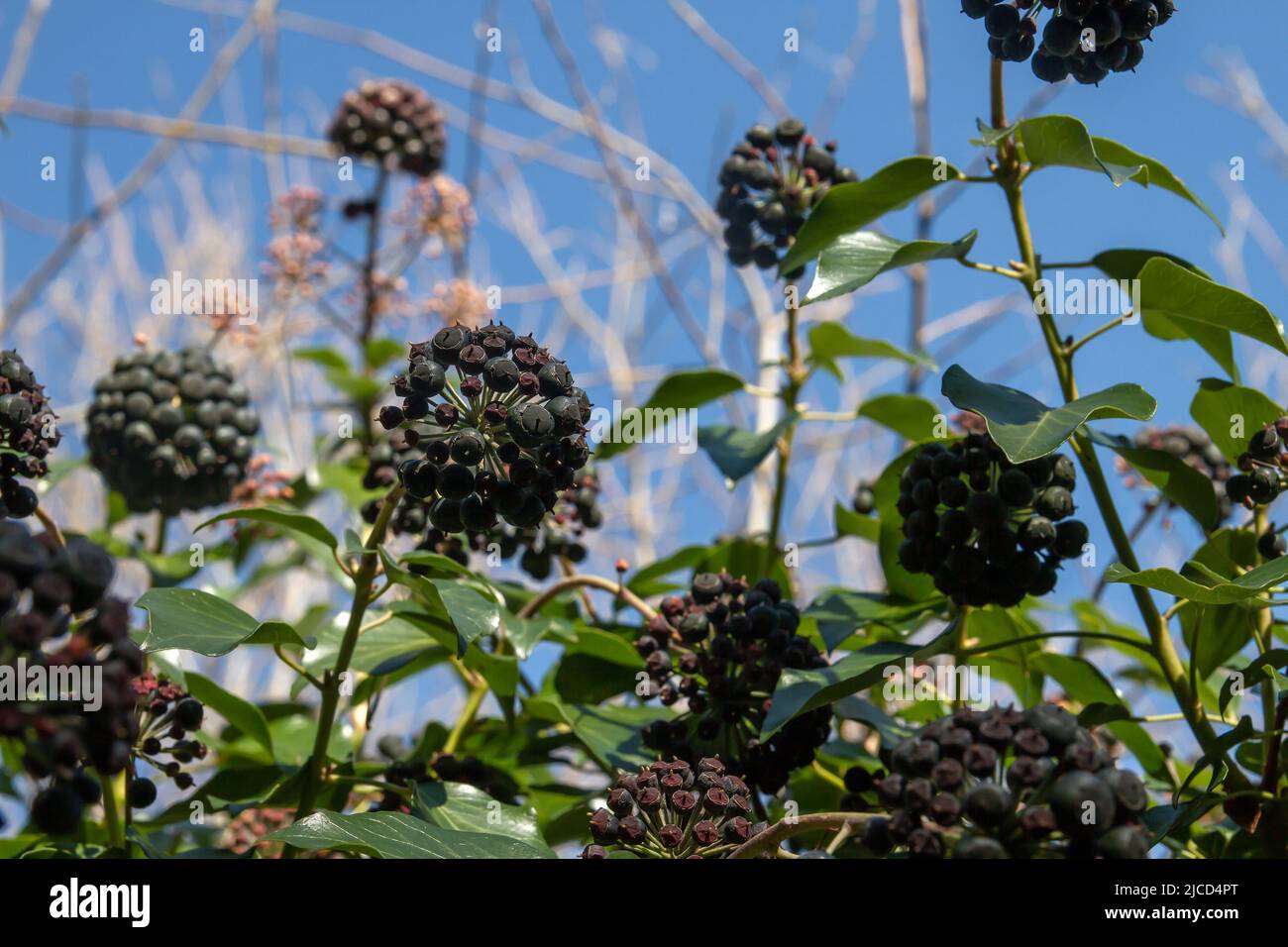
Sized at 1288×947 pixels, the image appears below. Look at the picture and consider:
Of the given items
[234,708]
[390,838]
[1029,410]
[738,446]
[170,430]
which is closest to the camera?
[390,838]

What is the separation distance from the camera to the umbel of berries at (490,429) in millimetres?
2566

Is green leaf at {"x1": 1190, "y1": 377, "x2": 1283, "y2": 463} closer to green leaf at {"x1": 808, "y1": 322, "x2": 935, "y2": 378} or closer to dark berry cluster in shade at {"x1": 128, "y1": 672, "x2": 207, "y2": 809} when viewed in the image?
green leaf at {"x1": 808, "y1": 322, "x2": 935, "y2": 378}

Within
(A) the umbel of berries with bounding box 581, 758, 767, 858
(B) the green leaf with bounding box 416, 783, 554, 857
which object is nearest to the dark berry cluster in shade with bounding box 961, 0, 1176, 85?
(A) the umbel of berries with bounding box 581, 758, 767, 858

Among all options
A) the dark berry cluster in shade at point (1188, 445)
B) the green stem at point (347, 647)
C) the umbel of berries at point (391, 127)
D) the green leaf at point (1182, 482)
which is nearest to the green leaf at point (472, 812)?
the green stem at point (347, 647)

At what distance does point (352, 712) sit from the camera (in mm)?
3963

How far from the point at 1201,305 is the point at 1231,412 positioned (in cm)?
38

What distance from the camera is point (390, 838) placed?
91.5 inches

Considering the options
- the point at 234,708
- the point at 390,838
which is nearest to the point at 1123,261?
the point at 390,838

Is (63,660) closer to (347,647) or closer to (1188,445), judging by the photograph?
(347,647)
